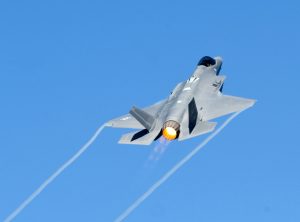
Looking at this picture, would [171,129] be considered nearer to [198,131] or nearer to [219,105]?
[198,131]

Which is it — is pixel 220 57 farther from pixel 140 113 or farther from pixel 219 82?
pixel 140 113

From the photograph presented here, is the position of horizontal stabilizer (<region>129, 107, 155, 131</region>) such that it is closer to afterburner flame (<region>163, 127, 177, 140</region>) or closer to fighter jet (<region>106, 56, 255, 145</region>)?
fighter jet (<region>106, 56, 255, 145</region>)

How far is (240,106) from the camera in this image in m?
80.5

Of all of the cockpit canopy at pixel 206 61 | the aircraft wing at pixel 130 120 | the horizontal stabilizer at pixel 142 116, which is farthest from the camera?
the cockpit canopy at pixel 206 61

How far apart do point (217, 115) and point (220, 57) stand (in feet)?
45.8

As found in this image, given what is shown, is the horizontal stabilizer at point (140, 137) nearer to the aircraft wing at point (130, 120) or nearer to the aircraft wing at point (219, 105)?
the aircraft wing at point (130, 120)

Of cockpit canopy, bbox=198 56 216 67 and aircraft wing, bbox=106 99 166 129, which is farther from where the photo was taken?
cockpit canopy, bbox=198 56 216 67

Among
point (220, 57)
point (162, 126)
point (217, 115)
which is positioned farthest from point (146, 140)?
point (220, 57)

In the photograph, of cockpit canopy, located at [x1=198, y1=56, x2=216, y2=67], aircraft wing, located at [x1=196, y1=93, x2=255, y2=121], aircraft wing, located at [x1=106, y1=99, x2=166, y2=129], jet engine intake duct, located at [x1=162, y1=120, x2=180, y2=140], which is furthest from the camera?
cockpit canopy, located at [x1=198, y1=56, x2=216, y2=67]

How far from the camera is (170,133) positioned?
251 feet

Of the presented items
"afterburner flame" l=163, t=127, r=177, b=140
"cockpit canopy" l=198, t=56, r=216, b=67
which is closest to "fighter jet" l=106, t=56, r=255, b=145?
"afterburner flame" l=163, t=127, r=177, b=140

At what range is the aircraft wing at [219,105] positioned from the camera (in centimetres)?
7988

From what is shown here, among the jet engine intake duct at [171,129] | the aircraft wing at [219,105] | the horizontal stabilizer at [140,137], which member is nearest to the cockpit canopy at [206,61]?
the aircraft wing at [219,105]

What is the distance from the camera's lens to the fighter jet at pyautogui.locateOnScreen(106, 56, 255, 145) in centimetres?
7681
